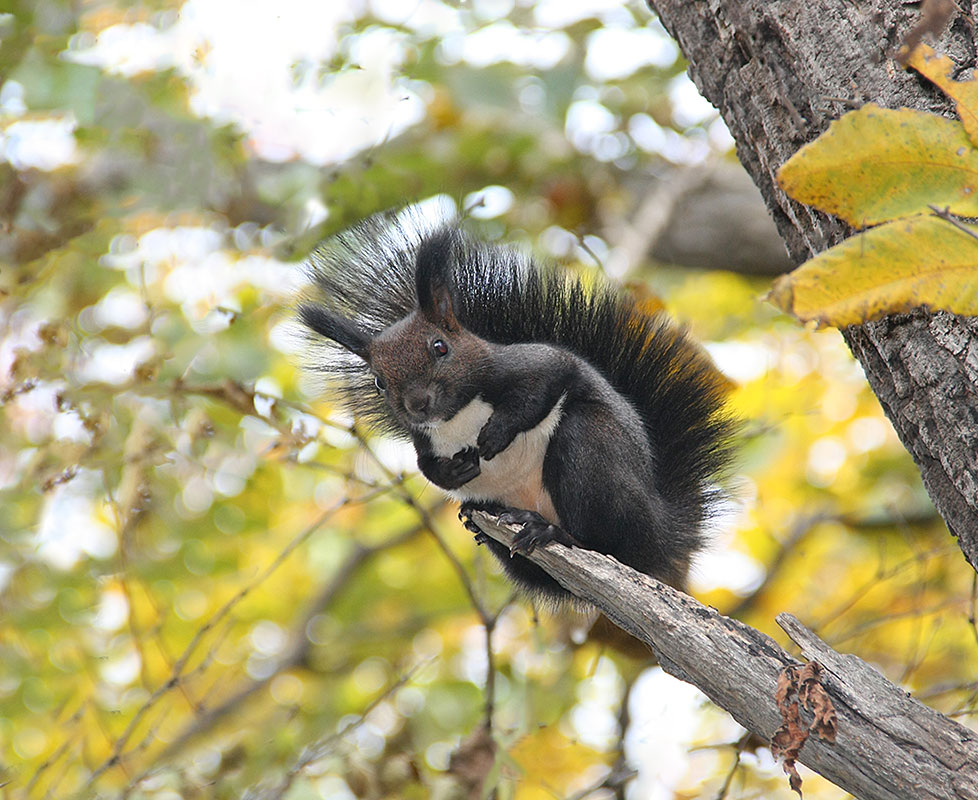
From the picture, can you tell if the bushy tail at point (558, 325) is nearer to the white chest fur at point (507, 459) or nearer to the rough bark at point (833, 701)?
the white chest fur at point (507, 459)

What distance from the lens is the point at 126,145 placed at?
12.3ft

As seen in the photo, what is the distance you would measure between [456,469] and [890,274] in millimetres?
1497

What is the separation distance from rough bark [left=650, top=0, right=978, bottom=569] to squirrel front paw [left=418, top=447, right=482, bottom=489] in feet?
3.05

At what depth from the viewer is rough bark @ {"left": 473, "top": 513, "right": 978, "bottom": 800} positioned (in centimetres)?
137

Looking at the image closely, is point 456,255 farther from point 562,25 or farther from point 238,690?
point 238,690


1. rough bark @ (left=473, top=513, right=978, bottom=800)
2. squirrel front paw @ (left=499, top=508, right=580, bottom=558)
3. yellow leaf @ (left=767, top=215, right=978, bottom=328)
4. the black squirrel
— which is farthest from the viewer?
the black squirrel

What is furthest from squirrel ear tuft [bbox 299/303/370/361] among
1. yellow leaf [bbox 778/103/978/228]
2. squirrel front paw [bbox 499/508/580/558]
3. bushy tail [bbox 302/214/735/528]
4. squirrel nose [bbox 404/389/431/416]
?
yellow leaf [bbox 778/103/978/228]

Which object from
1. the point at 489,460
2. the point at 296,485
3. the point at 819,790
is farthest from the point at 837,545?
the point at 489,460

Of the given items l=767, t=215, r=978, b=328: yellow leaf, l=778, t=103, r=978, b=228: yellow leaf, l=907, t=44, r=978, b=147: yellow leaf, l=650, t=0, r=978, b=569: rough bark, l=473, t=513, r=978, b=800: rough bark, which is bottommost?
l=473, t=513, r=978, b=800: rough bark

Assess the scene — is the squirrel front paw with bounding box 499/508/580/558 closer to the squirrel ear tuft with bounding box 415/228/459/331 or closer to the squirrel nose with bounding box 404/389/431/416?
the squirrel nose with bounding box 404/389/431/416

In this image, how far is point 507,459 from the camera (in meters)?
2.43

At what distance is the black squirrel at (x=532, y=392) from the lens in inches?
92.2

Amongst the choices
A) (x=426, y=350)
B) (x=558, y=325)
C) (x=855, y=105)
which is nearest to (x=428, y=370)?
(x=426, y=350)

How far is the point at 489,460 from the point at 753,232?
2550mm
